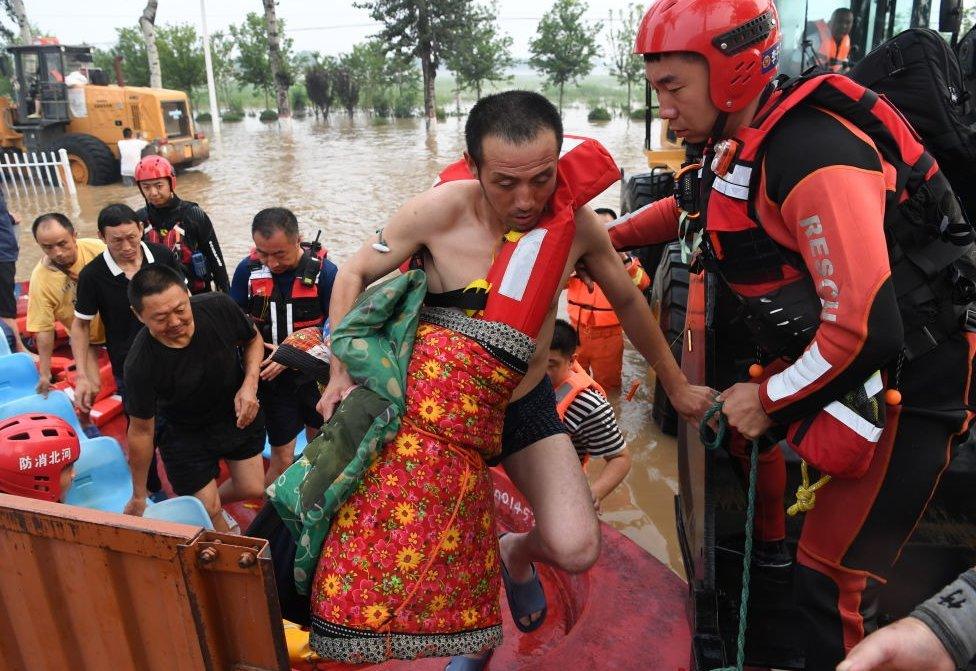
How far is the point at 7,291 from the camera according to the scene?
270 inches

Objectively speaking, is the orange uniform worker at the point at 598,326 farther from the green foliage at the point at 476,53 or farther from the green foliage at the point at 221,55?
the green foliage at the point at 221,55

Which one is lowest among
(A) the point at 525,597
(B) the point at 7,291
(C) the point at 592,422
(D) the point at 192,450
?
(A) the point at 525,597

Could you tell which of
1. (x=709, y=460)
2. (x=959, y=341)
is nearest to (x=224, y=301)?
(x=709, y=460)

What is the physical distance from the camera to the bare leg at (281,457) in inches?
181

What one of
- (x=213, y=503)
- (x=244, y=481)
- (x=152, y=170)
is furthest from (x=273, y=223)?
(x=152, y=170)

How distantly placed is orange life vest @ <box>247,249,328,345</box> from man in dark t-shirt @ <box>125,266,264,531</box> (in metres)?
0.38

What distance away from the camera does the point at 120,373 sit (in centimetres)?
493

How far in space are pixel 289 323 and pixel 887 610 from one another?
3.59 m

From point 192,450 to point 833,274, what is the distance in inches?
135

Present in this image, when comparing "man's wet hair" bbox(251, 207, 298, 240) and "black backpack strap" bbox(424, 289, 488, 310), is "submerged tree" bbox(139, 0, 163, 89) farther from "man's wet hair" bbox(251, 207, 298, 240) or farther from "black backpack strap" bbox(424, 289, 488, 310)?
"black backpack strap" bbox(424, 289, 488, 310)

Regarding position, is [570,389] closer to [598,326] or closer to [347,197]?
[598,326]

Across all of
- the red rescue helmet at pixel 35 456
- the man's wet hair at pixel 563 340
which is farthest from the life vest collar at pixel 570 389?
the red rescue helmet at pixel 35 456

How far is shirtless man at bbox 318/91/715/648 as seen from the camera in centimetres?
205

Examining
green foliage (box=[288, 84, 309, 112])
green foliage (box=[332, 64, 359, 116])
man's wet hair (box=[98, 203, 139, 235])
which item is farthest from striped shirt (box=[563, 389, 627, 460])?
green foliage (box=[288, 84, 309, 112])
